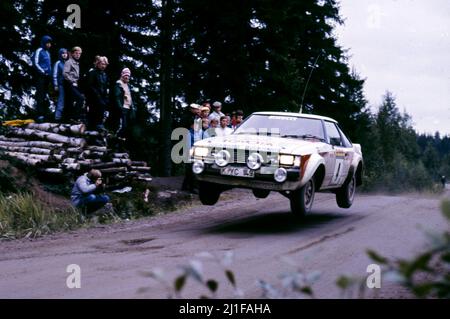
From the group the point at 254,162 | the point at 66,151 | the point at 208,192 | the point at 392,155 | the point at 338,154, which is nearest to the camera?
the point at 254,162

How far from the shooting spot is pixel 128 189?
50.8 ft

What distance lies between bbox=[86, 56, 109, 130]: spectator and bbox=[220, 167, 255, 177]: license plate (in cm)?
614

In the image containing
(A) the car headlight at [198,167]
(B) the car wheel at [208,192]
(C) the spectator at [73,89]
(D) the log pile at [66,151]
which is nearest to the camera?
(A) the car headlight at [198,167]

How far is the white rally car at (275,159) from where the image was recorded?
31.9ft

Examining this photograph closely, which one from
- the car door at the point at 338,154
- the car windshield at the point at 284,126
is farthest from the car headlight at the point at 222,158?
the car door at the point at 338,154

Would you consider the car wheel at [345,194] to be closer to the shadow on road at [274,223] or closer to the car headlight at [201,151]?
the shadow on road at [274,223]

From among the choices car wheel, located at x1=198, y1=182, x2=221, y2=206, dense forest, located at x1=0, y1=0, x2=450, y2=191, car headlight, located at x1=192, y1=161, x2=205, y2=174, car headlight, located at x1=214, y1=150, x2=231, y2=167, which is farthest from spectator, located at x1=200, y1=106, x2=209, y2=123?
car headlight, located at x1=214, y1=150, x2=231, y2=167

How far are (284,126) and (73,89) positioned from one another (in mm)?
6142

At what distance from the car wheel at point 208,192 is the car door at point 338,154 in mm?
2139

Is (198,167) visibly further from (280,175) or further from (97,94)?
(97,94)

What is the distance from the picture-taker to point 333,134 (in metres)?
11.9

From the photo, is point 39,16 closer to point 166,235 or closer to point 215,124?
point 215,124

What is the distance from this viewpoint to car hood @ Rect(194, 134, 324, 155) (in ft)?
32.2
